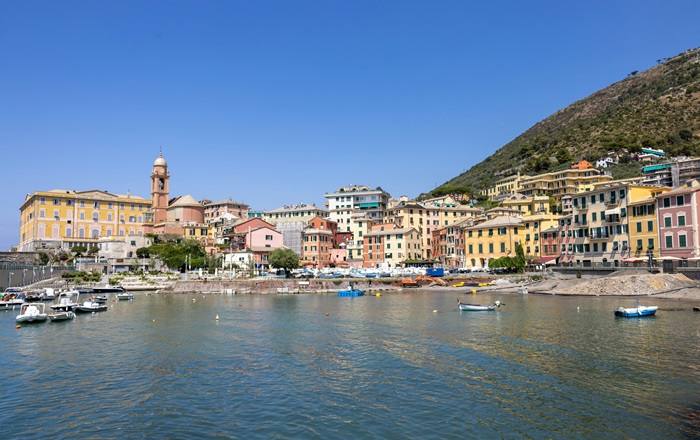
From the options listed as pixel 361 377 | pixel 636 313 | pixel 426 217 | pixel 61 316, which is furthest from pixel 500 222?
pixel 361 377

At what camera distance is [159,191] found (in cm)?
11906

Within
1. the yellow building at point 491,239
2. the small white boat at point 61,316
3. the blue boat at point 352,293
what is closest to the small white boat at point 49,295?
the small white boat at point 61,316

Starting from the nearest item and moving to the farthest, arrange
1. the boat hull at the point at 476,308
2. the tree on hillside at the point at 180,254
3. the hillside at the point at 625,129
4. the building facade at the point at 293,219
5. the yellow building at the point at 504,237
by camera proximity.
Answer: the boat hull at the point at 476,308
the yellow building at the point at 504,237
the tree on hillside at the point at 180,254
the building facade at the point at 293,219
the hillside at the point at 625,129

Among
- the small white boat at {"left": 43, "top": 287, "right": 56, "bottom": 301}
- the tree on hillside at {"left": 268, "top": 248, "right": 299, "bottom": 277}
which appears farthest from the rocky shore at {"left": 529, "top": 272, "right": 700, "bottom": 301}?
the small white boat at {"left": 43, "top": 287, "right": 56, "bottom": 301}

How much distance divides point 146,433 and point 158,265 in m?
86.0

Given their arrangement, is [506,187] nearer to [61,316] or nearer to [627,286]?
[627,286]

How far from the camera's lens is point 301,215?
127312 millimetres

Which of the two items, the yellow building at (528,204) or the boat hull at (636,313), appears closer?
the boat hull at (636,313)

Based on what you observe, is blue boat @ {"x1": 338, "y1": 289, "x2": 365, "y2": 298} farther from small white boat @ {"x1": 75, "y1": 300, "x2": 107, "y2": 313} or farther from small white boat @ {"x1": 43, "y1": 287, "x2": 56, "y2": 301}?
small white boat @ {"x1": 43, "y1": 287, "x2": 56, "y2": 301}

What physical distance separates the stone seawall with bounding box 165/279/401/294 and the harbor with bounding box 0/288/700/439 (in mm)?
35922

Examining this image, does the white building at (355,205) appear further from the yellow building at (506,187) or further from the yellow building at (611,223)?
the yellow building at (611,223)

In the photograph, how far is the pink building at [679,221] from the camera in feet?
190

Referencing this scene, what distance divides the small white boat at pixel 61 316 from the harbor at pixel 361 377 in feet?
7.83

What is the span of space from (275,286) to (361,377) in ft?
190
